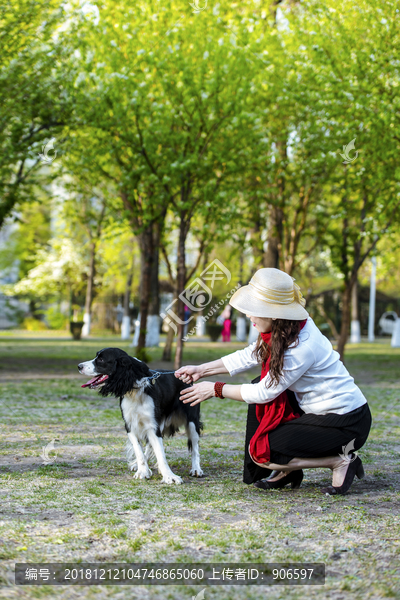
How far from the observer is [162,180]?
16016 millimetres

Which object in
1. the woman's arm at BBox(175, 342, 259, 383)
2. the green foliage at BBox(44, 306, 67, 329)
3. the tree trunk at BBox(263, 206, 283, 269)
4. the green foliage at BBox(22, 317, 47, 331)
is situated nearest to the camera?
the woman's arm at BBox(175, 342, 259, 383)

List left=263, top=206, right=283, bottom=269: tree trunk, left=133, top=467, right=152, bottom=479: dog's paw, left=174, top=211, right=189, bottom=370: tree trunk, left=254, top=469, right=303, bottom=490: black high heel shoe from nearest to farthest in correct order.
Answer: left=254, top=469, right=303, bottom=490: black high heel shoe
left=133, top=467, right=152, bottom=479: dog's paw
left=174, top=211, right=189, bottom=370: tree trunk
left=263, top=206, right=283, bottom=269: tree trunk

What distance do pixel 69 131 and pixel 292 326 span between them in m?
13.8

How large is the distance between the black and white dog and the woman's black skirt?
1072 mm

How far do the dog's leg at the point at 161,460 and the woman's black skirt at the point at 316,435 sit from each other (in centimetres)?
102

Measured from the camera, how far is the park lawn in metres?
3.56

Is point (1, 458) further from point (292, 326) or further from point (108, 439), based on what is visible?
point (292, 326)

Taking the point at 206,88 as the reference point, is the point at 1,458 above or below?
below

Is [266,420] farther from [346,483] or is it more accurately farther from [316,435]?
[346,483]

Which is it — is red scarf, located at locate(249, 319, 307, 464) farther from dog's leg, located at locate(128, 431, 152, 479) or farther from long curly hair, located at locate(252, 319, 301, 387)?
dog's leg, located at locate(128, 431, 152, 479)

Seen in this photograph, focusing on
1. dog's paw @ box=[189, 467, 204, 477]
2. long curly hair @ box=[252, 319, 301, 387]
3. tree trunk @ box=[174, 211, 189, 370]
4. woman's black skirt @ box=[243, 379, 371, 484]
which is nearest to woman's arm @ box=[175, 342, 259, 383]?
long curly hair @ box=[252, 319, 301, 387]

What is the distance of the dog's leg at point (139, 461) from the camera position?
19.7ft

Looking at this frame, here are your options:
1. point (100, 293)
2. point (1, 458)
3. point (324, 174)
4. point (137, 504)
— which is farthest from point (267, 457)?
point (100, 293)

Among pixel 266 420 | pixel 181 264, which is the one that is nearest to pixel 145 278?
pixel 181 264
